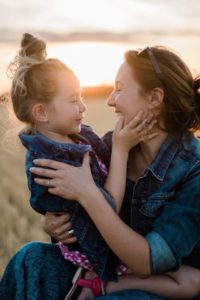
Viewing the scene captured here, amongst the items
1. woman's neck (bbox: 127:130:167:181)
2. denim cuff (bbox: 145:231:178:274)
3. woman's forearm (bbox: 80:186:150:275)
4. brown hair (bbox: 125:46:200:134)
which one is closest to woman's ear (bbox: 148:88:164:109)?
brown hair (bbox: 125:46:200:134)

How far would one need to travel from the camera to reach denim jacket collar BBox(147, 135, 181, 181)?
3514 millimetres

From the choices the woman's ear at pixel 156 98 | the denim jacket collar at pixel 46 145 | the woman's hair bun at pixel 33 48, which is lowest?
the denim jacket collar at pixel 46 145

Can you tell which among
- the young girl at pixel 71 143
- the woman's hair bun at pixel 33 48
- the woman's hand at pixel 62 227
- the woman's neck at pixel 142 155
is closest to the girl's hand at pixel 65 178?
the young girl at pixel 71 143

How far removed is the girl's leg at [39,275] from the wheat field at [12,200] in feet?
2.02

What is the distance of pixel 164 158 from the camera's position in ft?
11.6

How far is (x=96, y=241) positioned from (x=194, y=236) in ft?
1.54

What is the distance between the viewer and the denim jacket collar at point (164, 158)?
11.5 feet

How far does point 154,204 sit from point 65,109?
67 centimetres

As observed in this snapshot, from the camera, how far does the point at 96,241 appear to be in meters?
3.41

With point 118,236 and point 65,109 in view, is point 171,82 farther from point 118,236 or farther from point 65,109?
point 118,236

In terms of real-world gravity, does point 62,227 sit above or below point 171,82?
below

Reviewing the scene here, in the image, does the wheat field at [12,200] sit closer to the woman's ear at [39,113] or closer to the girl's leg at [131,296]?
the woman's ear at [39,113]

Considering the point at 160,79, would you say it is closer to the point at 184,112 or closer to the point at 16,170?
the point at 184,112

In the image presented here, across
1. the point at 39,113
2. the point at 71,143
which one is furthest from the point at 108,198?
the point at 39,113
